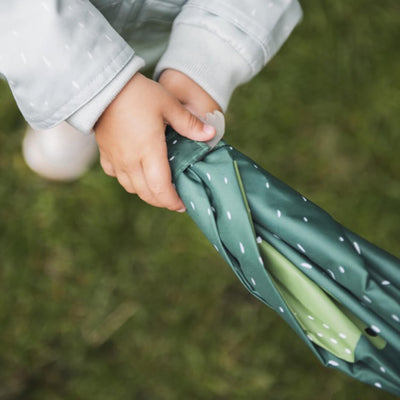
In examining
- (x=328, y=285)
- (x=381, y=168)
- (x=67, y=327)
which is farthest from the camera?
(x=381, y=168)

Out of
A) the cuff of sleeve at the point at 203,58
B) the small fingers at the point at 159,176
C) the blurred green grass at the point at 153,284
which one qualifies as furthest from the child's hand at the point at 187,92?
the blurred green grass at the point at 153,284

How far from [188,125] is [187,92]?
4.0 inches

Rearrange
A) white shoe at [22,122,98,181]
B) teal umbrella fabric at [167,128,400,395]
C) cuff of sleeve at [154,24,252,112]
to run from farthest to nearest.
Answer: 1. white shoe at [22,122,98,181]
2. cuff of sleeve at [154,24,252,112]
3. teal umbrella fabric at [167,128,400,395]

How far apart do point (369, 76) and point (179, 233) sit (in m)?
0.70

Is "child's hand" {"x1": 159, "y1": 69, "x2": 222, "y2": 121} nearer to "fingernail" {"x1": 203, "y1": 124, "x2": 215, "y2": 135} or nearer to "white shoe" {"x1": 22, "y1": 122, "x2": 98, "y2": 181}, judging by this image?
"fingernail" {"x1": 203, "y1": 124, "x2": 215, "y2": 135}

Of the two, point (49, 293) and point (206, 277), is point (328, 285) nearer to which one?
point (206, 277)

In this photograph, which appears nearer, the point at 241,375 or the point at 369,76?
the point at 241,375

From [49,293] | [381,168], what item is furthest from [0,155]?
[381,168]

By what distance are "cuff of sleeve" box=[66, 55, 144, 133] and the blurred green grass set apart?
552mm

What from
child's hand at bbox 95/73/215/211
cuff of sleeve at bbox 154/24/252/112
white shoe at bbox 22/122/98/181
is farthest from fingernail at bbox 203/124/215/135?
white shoe at bbox 22/122/98/181

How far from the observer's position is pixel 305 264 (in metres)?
0.61

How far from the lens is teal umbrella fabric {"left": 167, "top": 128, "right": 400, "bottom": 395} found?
1.97ft

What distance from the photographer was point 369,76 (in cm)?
140

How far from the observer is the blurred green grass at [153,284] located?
3.76ft
